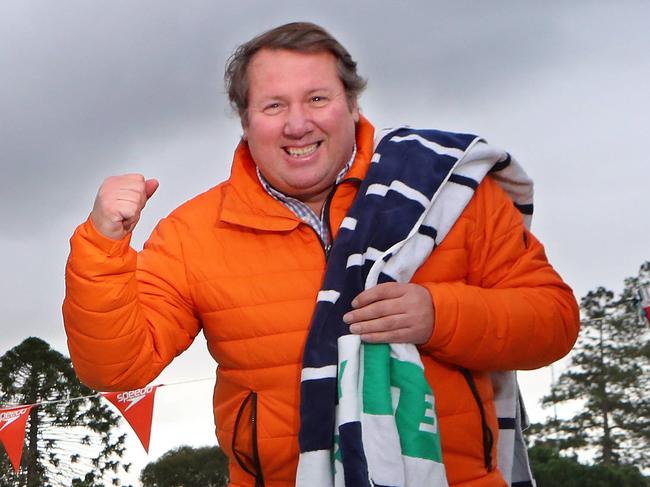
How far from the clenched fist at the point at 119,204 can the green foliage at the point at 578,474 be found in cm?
747

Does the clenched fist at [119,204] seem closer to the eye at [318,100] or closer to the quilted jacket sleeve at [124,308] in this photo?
the quilted jacket sleeve at [124,308]

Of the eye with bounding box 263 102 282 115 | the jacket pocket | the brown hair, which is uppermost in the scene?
the brown hair

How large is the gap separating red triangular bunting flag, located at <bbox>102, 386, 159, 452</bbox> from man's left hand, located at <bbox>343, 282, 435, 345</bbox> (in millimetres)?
4604

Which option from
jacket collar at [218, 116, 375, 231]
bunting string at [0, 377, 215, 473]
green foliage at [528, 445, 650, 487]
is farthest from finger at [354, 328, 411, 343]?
green foliage at [528, 445, 650, 487]

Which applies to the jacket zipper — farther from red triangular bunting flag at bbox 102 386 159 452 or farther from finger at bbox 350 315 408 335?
red triangular bunting flag at bbox 102 386 159 452

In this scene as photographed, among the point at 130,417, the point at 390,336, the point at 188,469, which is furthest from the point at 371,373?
the point at 188,469

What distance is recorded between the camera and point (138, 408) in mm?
6477

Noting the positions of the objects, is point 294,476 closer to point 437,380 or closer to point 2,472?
point 437,380

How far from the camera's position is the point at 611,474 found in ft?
28.9

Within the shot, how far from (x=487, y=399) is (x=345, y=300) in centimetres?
42

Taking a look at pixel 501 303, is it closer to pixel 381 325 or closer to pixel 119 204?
pixel 381 325

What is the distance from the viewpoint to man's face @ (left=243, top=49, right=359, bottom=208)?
2.25 m

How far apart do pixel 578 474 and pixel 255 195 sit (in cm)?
728

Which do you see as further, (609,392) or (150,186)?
(609,392)
